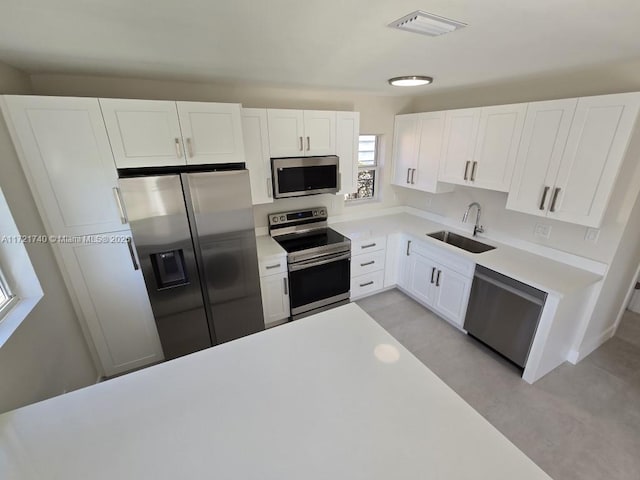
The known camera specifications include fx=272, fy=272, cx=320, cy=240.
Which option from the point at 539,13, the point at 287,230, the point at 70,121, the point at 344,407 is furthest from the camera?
the point at 287,230

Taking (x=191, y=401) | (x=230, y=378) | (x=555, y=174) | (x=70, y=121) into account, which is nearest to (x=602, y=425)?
(x=555, y=174)

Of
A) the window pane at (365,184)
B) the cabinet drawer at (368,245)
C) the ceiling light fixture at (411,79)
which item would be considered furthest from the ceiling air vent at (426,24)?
the window pane at (365,184)

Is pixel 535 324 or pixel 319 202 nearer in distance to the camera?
pixel 535 324

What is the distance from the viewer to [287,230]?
10.2ft

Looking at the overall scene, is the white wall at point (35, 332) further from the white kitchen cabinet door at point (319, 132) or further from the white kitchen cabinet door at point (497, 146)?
the white kitchen cabinet door at point (497, 146)

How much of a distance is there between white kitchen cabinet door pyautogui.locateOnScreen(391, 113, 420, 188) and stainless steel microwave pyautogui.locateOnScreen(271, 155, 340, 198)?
1.02m

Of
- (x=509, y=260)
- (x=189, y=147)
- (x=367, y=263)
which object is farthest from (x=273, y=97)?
(x=509, y=260)

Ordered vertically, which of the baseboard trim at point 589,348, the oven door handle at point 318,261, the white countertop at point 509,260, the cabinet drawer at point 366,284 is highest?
the white countertop at point 509,260

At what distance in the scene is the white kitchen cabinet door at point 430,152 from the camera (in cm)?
295

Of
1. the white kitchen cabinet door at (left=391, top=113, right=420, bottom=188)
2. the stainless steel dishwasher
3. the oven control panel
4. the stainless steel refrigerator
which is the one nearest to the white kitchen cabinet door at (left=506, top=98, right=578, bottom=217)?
the stainless steel dishwasher

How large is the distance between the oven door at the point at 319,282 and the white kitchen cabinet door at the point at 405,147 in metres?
1.32

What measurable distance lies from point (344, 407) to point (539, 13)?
5.48ft

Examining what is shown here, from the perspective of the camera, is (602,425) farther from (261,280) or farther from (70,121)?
(70,121)

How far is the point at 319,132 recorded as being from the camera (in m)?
2.77
